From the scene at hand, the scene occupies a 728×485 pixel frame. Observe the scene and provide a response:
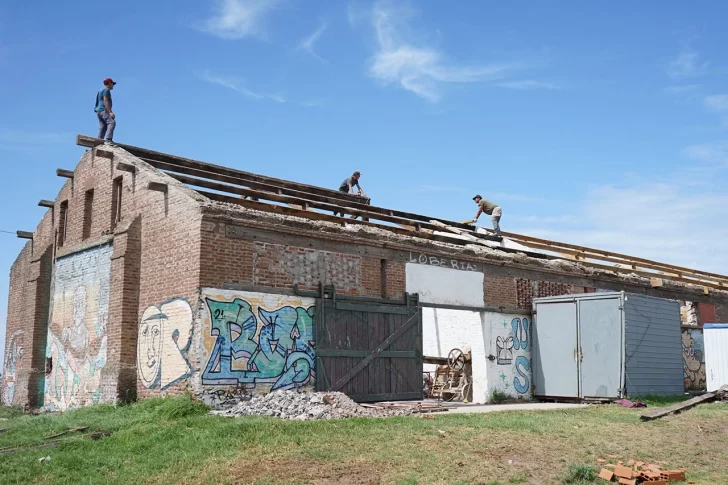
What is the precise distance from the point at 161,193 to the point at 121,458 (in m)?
6.83

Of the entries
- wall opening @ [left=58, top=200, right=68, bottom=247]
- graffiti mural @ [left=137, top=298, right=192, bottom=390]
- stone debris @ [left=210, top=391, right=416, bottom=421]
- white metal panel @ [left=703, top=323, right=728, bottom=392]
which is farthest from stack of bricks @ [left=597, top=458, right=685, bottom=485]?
wall opening @ [left=58, top=200, right=68, bottom=247]

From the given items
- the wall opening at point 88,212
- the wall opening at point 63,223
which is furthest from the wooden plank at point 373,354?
the wall opening at point 63,223

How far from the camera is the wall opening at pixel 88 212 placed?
18.6m

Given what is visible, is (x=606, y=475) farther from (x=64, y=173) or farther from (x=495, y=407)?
(x=64, y=173)

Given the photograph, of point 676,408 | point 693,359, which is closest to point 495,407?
point 676,408

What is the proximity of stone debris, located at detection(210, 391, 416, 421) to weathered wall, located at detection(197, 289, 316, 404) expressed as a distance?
0.44 metres

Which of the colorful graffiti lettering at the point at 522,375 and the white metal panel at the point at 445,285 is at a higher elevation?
the white metal panel at the point at 445,285

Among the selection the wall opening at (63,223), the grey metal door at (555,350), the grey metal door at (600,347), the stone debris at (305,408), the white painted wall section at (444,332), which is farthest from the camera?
the white painted wall section at (444,332)

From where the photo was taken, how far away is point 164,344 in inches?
585

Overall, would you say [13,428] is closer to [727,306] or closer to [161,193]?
[161,193]

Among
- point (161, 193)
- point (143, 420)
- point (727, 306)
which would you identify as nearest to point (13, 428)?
point (143, 420)

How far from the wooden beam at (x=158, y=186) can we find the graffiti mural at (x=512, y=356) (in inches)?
370

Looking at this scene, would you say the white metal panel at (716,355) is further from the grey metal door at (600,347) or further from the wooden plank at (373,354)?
the wooden plank at (373,354)

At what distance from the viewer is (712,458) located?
35.8 ft
